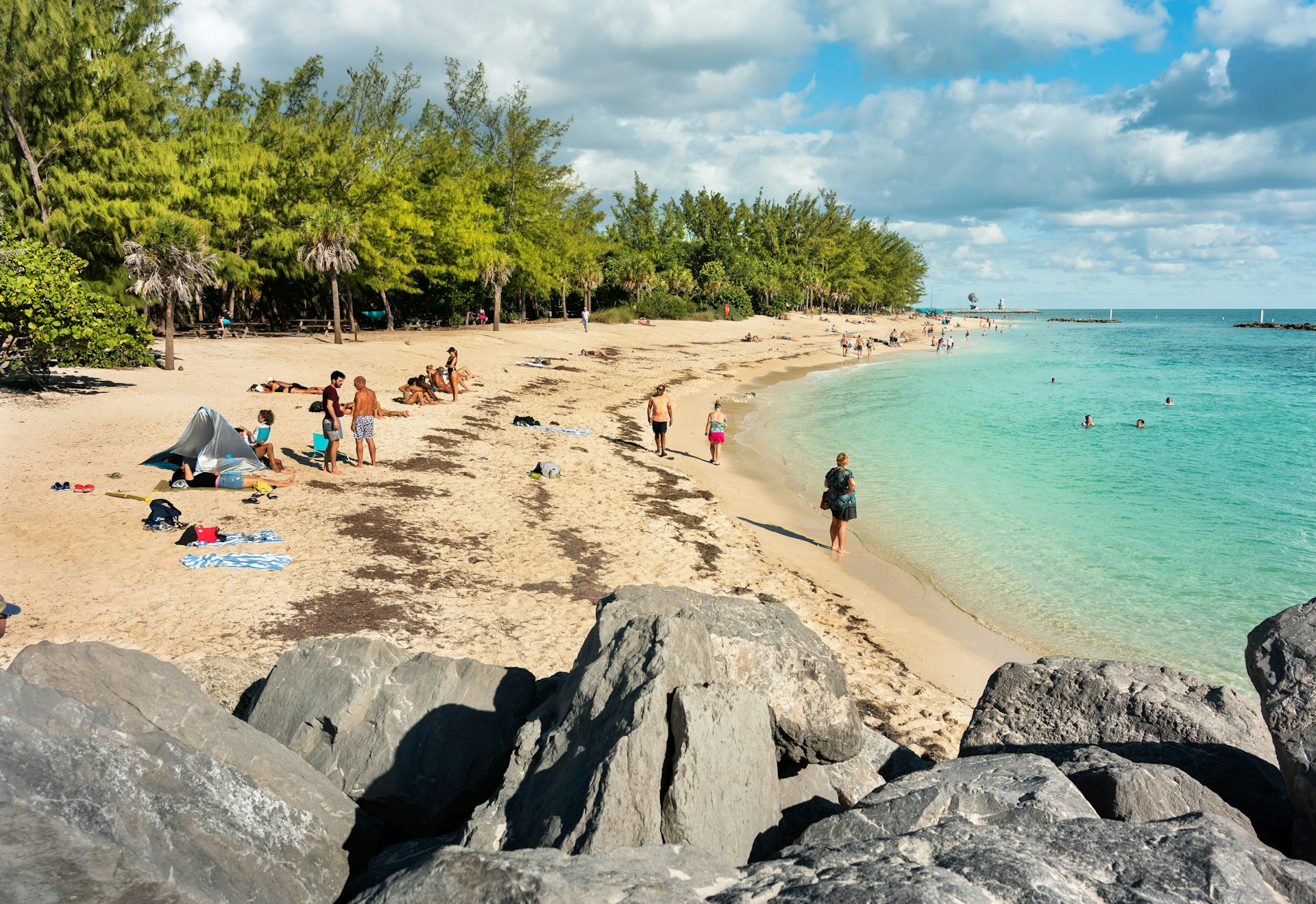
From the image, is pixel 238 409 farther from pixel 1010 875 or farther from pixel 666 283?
pixel 666 283

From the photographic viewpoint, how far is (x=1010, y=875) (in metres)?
3.18

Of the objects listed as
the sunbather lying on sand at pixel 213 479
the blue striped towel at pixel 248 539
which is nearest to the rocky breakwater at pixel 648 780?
the blue striped towel at pixel 248 539

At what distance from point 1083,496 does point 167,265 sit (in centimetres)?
2543

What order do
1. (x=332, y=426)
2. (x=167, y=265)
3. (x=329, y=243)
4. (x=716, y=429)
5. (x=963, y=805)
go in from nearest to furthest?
(x=963, y=805) → (x=332, y=426) → (x=716, y=429) → (x=167, y=265) → (x=329, y=243)

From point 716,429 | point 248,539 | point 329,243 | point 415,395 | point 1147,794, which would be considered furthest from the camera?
point 329,243

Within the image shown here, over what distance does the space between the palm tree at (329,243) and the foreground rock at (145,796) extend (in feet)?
92.6

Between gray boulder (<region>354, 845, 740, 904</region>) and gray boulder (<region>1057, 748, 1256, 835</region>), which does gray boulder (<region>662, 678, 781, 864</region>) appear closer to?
gray boulder (<region>354, 845, 740, 904</region>)

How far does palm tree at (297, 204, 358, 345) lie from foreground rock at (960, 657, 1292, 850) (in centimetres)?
2997

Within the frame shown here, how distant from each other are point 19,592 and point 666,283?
2356 inches

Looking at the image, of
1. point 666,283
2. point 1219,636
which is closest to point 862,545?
point 1219,636

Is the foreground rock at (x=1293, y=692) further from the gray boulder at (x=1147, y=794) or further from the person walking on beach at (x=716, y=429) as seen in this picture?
the person walking on beach at (x=716, y=429)

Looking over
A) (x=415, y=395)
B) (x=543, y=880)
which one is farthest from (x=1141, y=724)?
(x=415, y=395)

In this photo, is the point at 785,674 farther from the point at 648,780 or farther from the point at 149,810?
the point at 149,810

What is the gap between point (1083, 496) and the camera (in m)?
19.1
